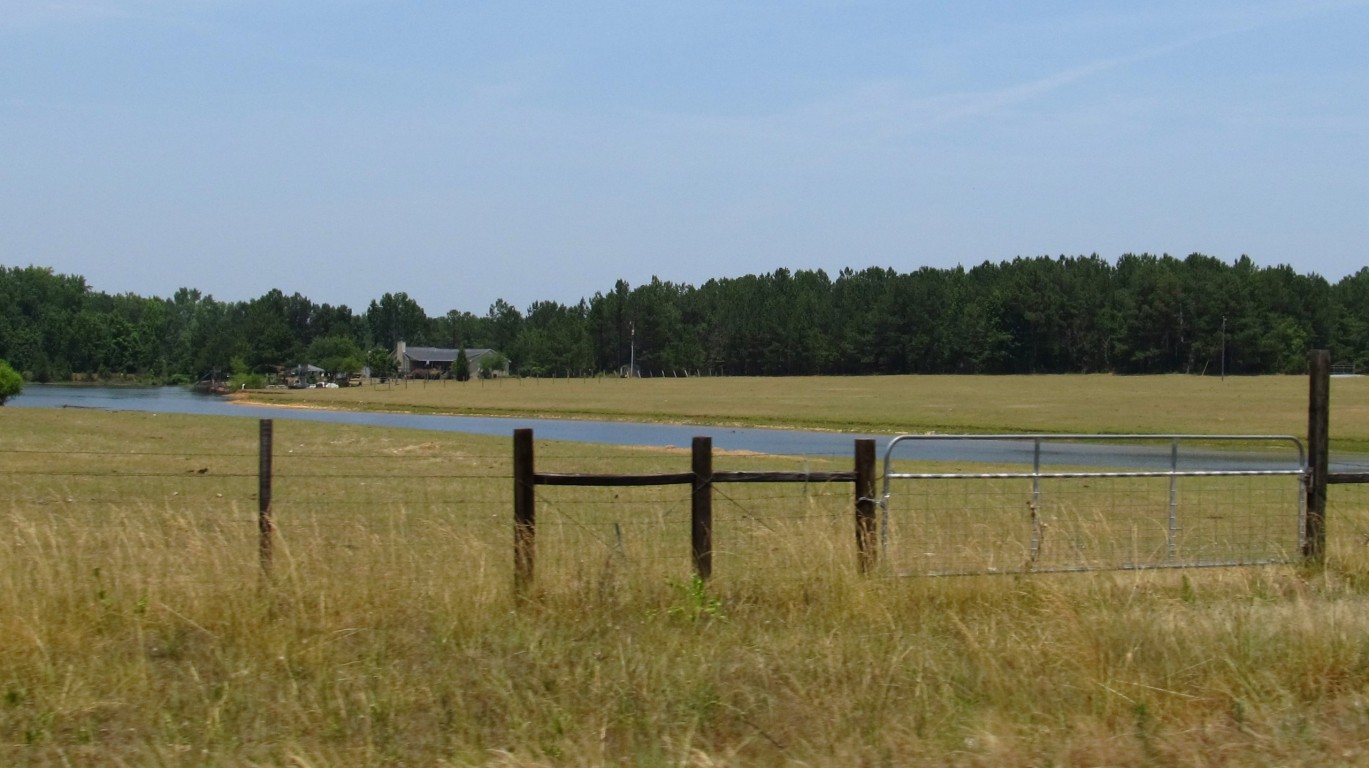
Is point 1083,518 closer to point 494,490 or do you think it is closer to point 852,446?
point 494,490

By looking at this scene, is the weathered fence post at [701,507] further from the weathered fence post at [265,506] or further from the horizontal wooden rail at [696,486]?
the weathered fence post at [265,506]

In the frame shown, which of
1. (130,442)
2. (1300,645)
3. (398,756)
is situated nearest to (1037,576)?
(1300,645)

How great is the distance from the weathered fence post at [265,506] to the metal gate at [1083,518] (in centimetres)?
494

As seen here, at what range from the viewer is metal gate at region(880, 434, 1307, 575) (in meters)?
11.4

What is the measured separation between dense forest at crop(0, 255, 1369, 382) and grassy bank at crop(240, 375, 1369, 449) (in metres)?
41.8

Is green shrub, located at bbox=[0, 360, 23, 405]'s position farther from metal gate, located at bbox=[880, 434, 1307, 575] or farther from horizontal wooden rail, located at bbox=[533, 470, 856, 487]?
horizontal wooden rail, located at bbox=[533, 470, 856, 487]

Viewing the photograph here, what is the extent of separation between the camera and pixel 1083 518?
55.3ft

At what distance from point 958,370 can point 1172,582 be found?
523ft

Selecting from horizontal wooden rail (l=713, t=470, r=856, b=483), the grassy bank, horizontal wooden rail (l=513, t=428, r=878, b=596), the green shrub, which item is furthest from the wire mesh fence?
the green shrub

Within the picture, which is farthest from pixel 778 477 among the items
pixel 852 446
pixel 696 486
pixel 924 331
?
pixel 924 331

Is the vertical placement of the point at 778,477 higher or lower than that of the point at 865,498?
higher

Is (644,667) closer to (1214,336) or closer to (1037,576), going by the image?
(1037,576)

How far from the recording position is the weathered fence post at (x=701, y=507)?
10438 mm

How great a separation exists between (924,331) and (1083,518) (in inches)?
6119
